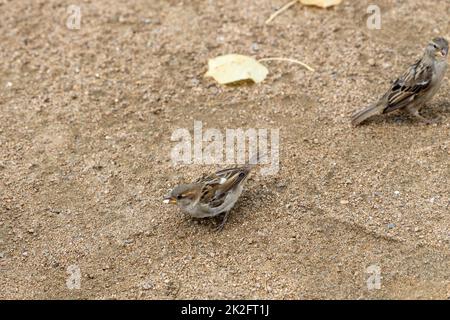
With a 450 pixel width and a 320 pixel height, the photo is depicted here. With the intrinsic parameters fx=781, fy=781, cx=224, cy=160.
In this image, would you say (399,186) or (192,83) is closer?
(399,186)

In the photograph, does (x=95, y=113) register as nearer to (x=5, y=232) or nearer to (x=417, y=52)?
(x=5, y=232)

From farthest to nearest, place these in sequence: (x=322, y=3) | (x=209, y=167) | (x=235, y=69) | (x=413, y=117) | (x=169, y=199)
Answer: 1. (x=322, y=3)
2. (x=235, y=69)
3. (x=413, y=117)
4. (x=209, y=167)
5. (x=169, y=199)

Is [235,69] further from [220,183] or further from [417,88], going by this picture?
[220,183]

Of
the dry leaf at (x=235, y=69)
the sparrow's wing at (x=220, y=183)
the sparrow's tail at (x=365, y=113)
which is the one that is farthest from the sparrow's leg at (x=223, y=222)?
the dry leaf at (x=235, y=69)

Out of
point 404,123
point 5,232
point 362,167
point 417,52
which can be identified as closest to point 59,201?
point 5,232

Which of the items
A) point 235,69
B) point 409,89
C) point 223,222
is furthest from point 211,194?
point 409,89

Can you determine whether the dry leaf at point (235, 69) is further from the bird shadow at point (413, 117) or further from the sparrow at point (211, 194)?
the sparrow at point (211, 194)

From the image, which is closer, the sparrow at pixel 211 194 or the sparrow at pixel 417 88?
the sparrow at pixel 211 194
